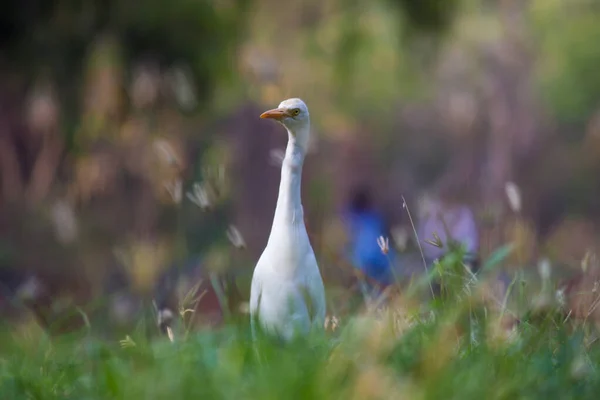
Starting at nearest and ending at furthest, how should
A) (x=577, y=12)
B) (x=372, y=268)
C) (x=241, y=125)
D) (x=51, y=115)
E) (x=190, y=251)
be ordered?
(x=372, y=268), (x=51, y=115), (x=190, y=251), (x=241, y=125), (x=577, y=12)

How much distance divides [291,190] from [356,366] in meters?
1.07

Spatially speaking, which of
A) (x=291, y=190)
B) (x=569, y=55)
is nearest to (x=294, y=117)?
(x=291, y=190)

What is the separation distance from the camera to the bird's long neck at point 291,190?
3.00 meters

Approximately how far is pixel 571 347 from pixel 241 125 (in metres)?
11.5

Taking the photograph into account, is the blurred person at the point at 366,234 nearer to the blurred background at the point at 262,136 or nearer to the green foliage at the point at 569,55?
the blurred background at the point at 262,136

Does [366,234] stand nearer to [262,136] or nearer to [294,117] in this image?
[294,117]

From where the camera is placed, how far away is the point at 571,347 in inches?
92.3

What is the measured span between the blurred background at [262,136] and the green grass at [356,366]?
525 mm

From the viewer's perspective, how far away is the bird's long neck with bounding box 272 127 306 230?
300cm

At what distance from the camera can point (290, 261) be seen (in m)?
2.95

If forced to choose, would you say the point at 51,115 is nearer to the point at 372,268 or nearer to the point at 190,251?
the point at 190,251

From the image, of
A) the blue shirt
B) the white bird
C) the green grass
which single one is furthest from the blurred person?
the green grass

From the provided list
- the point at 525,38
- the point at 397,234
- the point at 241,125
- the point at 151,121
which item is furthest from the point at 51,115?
the point at 525,38

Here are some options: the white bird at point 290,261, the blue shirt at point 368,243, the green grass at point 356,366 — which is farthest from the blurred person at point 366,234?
the green grass at point 356,366
